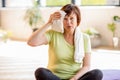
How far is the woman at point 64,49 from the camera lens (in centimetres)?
196

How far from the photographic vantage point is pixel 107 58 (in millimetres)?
4105

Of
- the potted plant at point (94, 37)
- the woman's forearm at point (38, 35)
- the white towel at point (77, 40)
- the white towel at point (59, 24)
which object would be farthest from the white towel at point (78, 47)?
the potted plant at point (94, 37)

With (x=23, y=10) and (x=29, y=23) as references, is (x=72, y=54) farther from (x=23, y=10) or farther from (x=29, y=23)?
(x=23, y=10)

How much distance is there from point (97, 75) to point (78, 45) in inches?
10.4

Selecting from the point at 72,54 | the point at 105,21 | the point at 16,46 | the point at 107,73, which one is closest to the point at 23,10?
the point at 16,46

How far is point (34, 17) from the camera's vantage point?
5.61 m

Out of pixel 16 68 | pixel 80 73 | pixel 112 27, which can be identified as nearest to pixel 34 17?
pixel 112 27

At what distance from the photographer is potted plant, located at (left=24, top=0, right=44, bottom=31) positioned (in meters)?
5.62

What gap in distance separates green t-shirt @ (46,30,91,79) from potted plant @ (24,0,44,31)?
12.0 ft

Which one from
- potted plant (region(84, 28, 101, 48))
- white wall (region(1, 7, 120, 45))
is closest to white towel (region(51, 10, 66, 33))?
potted plant (region(84, 28, 101, 48))

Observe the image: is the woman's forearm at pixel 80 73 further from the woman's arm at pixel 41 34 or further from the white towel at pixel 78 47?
the woman's arm at pixel 41 34

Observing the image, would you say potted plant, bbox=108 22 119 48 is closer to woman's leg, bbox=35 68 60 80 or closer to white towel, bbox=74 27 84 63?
white towel, bbox=74 27 84 63

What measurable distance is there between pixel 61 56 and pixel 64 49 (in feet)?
0.19

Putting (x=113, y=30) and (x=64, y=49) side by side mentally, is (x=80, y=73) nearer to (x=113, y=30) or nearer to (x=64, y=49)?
(x=64, y=49)
